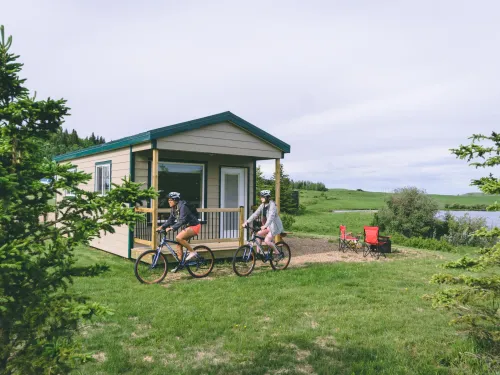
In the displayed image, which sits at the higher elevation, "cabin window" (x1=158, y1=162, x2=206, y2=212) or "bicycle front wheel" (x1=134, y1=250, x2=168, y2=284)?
"cabin window" (x1=158, y1=162, x2=206, y2=212)

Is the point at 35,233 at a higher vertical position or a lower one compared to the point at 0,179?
lower

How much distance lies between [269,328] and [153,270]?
4.39 meters

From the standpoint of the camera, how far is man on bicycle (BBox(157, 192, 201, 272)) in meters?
8.02

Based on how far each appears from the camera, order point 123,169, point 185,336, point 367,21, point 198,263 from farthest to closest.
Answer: point 123,169 → point 198,263 → point 367,21 → point 185,336

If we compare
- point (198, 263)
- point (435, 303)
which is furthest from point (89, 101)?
point (435, 303)

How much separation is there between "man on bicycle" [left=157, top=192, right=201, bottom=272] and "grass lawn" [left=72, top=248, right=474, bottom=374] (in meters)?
0.88

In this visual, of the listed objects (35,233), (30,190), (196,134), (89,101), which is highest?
(89,101)

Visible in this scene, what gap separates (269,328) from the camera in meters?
5.07

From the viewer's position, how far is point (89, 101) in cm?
1193

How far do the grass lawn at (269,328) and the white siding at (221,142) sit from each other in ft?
11.9

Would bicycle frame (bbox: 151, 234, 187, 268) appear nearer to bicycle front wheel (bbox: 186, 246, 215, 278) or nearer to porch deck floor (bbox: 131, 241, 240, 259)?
bicycle front wheel (bbox: 186, 246, 215, 278)

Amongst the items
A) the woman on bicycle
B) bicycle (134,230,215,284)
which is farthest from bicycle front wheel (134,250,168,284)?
Answer: the woman on bicycle

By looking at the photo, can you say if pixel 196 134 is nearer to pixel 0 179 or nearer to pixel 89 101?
pixel 89 101

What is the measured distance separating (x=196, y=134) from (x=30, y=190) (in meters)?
7.62
